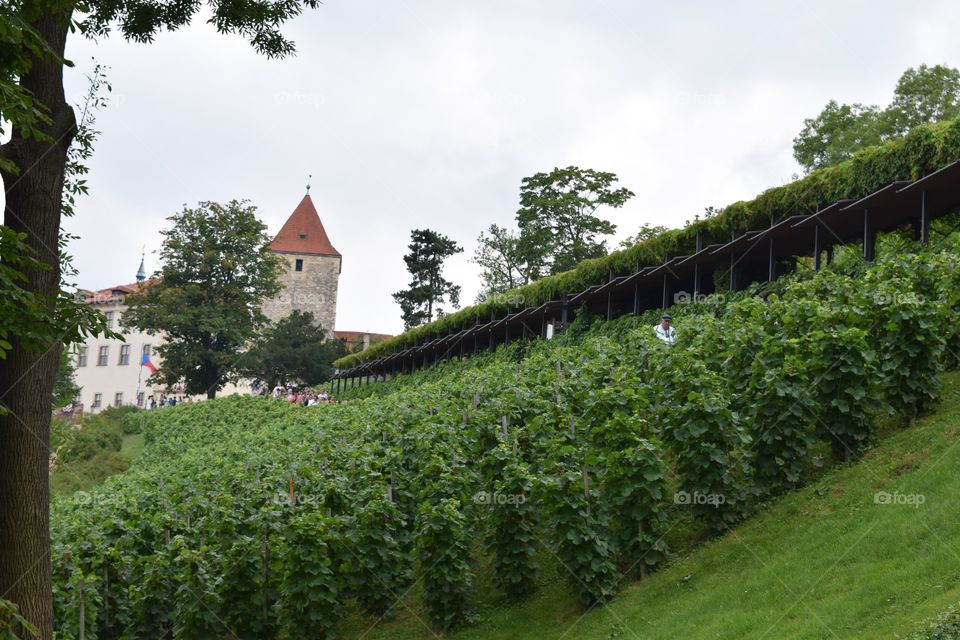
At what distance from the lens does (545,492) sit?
10477 mm

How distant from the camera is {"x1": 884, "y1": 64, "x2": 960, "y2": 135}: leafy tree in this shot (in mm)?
36000

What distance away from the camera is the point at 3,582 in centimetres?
734

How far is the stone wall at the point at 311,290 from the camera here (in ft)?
283

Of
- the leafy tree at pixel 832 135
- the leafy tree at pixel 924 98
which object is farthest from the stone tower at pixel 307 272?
the leafy tree at pixel 924 98

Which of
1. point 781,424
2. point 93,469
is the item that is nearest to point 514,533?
point 781,424

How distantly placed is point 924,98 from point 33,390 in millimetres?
35780

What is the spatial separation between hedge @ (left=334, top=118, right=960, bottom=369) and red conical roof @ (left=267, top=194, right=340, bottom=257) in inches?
2369

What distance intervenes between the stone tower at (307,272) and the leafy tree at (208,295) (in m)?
26.2

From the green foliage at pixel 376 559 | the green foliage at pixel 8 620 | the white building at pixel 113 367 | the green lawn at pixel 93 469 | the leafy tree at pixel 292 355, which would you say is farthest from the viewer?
the white building at pixel 113 367

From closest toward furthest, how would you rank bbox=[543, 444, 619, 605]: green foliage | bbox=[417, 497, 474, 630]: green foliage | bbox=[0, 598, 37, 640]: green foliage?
bbox=[0, 598, 37, 640]: green foliage
bbox=[543, 444, 619, 605]: green foliage
bbox=[417, 497, 474, 630]: green foliage

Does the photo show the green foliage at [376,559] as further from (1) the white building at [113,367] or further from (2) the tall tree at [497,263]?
(1) the white building at [113,367]

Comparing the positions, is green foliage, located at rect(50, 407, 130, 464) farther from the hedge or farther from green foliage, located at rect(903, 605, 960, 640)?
green foliage, located at rect(903, 605, 960, 640)

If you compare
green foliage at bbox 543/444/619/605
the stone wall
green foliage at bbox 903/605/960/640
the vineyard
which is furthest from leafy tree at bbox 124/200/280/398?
green foliage at bbox 903/605/960/640

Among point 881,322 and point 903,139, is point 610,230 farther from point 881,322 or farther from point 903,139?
point 881,322
